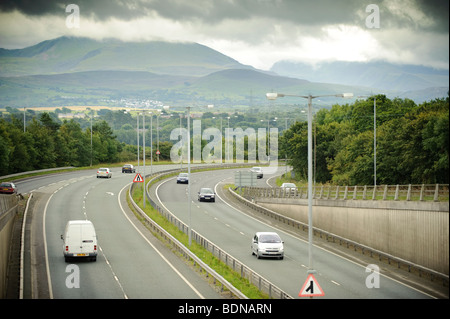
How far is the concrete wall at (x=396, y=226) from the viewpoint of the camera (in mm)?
32438

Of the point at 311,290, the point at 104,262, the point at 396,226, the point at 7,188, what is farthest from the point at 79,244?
the point at 7,188

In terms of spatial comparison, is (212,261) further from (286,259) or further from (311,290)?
(311,290)

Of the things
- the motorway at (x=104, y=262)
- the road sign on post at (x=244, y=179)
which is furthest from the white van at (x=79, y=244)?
the road sign on post at (x=244, y=179)

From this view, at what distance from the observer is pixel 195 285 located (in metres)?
30.6

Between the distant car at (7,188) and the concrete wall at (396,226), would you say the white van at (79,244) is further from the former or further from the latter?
the distant car at (7,188)

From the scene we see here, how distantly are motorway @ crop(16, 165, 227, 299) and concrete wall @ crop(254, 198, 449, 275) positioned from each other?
11.8 metres

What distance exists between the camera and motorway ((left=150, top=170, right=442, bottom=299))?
3064cm

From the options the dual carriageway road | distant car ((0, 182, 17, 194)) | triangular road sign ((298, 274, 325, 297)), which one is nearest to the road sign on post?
the dual carriageway road

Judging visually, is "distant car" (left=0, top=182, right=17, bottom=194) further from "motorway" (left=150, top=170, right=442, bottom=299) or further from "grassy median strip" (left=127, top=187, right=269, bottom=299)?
"motorway" (left=150, top=170, right=442, bottom=299)

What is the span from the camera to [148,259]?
3791 cm

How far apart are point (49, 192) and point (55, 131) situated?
Answer: 2210 inches

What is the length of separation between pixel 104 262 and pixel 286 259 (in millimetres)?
11518
